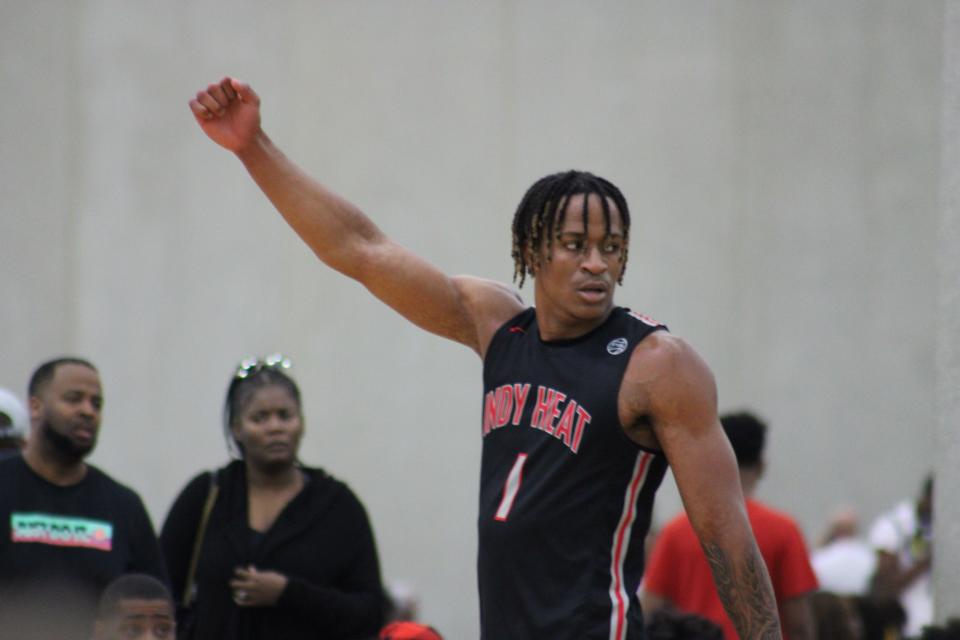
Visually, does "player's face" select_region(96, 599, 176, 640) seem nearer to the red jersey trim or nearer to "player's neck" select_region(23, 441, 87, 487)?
"player's neck" select_region(23, 441, 87, 487)

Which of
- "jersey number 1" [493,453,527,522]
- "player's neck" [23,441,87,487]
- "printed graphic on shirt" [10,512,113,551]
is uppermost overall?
"player's neck" [23,441,87,487]

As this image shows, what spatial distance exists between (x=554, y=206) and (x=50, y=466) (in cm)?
260

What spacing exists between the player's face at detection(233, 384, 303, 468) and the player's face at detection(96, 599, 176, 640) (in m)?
0.88

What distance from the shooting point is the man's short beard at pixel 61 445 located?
222 inches

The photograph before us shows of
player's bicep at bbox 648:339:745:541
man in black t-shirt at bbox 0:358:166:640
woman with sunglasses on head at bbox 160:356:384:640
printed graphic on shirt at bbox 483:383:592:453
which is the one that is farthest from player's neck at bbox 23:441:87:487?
player's bicep at bbox 648:339:745:541

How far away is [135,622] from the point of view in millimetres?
5113

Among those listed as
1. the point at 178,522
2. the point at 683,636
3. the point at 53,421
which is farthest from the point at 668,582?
the point at 53,421

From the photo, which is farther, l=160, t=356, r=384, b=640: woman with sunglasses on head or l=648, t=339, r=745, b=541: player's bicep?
l=160, t=356, r=384, b=640: woman with sunglasses on head

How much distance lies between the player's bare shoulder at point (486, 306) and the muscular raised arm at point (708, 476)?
544 mm

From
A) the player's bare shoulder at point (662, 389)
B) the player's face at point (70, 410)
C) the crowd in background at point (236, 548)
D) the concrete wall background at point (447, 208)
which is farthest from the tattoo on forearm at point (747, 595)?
the concrete wall background at point (447, 208)

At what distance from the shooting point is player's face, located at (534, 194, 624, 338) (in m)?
3.80

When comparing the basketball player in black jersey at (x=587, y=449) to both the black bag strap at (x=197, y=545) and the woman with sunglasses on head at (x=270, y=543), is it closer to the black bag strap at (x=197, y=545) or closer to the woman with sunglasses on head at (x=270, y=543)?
the woman with sunglasses on head at (x=270, y=543)

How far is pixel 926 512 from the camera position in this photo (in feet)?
27.0

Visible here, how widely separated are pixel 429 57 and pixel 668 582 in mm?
6114
